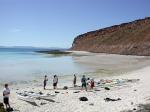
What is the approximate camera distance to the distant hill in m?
89.5

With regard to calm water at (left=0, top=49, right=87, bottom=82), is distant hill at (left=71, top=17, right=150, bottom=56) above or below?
above

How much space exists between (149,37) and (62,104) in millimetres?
77013

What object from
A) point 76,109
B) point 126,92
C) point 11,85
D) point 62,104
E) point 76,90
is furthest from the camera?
point 11,85

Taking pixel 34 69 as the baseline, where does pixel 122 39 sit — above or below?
above

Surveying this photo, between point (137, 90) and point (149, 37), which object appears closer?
point (137, 90)

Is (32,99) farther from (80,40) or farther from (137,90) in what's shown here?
(80,40)

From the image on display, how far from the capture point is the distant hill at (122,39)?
8946cm

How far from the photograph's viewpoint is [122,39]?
109812 mm

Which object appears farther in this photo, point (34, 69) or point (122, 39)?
point (122, 39)

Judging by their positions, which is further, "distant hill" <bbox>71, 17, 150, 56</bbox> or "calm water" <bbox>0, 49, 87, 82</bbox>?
"distant hill" <bbox>71, 17, 150, 56</bbox>

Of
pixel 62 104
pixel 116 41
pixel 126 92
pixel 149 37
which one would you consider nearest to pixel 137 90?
pixel 126 92

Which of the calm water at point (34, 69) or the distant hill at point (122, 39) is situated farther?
the distant hill at point (122, 39)

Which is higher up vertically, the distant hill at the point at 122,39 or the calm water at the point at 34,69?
the distant hill at the point at 122,39

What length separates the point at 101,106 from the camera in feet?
55.4
